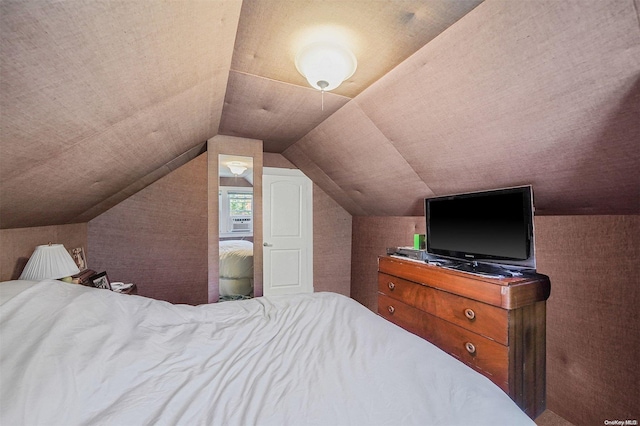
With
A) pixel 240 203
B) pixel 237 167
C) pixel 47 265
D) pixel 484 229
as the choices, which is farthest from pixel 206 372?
pixel 237 167

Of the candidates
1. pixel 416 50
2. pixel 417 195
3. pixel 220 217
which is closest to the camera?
pixel 416 50

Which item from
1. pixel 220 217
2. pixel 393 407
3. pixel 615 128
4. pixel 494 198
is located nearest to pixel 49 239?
pixel 220 217

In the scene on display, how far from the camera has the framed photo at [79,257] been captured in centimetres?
230

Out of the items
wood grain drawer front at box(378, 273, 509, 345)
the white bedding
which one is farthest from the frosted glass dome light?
the white bedding

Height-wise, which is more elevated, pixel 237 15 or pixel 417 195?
pixel 237 15

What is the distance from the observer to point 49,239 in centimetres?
199

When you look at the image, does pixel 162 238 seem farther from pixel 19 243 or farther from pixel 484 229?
pixel 484 229

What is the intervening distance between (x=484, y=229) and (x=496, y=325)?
0.67m

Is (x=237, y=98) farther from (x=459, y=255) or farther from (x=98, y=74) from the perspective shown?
(x=459, y=255)

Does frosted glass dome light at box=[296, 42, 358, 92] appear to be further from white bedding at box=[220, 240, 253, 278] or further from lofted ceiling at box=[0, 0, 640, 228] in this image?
white bedding at box=[220, 240, 253, 278]

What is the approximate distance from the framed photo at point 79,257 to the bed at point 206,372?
126cm

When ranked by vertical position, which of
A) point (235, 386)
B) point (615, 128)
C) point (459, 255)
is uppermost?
point (615, 128)

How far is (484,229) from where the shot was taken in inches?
75.3

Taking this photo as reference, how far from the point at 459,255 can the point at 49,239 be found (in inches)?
124
